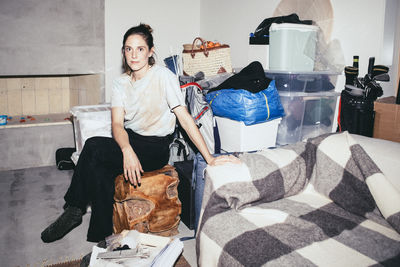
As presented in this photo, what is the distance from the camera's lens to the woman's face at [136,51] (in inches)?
75.1

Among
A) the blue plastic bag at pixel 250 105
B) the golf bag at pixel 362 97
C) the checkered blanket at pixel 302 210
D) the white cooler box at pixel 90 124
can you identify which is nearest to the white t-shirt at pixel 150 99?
the blue plastic bag at pixel 250 105

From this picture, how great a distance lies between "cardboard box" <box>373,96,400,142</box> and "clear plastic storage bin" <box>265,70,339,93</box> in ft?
1.37

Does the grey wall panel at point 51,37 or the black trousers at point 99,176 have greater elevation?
the grey wall panel at point 51,37

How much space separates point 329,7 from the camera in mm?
2270

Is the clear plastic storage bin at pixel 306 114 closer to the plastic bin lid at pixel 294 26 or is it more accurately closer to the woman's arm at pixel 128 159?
the plastic bin lid at pixel 294 26

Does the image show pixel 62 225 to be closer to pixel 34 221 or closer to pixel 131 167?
pixel 34 221

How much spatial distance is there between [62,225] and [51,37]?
6.42 ft

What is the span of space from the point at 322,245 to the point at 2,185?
267cm

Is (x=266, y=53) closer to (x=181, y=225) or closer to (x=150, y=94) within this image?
(x=150, y=94)

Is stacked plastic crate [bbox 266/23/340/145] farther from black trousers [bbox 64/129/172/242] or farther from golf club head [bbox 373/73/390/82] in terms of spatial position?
black trousers [bbox 64/129/172/242]

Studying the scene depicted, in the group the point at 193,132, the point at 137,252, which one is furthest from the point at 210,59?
the point at 137,252

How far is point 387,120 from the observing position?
1835 mm

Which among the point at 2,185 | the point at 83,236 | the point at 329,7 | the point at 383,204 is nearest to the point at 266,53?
the point at 329,7

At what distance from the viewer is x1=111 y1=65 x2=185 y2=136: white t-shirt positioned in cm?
194
